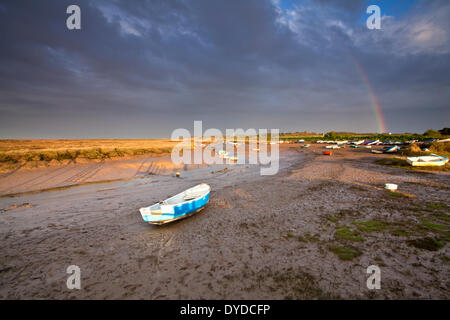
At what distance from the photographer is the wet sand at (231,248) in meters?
5.56

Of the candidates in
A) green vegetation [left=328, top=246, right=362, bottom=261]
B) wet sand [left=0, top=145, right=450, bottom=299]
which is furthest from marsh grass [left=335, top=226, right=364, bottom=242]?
green vegetation [left=328, top=246, right=362, bottom=261]

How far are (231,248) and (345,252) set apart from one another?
4.65 metres

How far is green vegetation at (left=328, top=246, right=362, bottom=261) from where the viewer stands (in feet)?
21.7

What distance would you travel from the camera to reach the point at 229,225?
9.97 meters

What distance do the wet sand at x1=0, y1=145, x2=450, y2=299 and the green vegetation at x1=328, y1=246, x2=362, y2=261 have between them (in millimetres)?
185

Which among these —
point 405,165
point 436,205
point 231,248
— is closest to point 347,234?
point 231,248

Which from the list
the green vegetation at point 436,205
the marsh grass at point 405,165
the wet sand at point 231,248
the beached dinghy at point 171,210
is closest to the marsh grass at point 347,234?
the wet sand at point 231,248

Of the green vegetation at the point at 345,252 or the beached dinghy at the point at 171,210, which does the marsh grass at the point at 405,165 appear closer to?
the green vegetation at the point at 345,252

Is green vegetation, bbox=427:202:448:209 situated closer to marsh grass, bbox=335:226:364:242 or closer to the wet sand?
the wet sand

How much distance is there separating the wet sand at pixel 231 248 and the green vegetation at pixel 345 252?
185 mm

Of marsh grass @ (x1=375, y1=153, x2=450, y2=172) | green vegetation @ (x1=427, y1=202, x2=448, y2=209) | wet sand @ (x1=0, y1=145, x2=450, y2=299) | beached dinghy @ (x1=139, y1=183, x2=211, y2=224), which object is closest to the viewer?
wet sand @ (x1=0, y1=145, x2=450, y2=299)

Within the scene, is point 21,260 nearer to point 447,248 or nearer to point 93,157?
point 447,248
